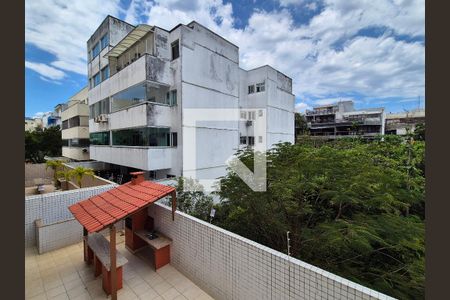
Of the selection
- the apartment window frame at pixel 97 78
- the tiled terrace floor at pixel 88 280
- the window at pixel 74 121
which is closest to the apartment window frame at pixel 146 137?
the apartment window frame at pixel 97 78

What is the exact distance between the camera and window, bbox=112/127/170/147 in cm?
1209

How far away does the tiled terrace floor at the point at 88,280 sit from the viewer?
441 cm

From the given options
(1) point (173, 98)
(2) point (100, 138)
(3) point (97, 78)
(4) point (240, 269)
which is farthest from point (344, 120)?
(4) point (240, 269)

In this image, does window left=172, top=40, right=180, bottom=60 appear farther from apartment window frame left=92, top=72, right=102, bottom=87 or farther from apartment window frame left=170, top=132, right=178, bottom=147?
apartment window frame left=92, top=72, right=102, bottom=87

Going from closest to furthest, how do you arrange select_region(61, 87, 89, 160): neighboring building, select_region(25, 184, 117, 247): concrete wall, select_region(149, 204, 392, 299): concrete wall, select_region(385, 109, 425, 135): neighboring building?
select_region(149, 204, 392, 299): concrete wall < select_region(25, 184, 117, 247): concrete wall < select_region(61, 87, 89, 160): neighboring building < select_region(385, 109, 425, 135): neighboring building

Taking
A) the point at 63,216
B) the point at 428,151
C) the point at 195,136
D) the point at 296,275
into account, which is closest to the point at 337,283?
the point at 296,275

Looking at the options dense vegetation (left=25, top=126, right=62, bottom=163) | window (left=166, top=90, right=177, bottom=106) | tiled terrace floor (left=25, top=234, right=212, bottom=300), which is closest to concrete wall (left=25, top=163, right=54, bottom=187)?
dense vegetation (left=25, top=126, right=62, bottom=163)

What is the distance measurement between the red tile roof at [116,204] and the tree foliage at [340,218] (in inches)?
90.5

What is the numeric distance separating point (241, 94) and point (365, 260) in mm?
18151

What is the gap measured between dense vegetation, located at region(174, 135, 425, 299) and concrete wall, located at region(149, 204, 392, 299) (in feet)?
4.57

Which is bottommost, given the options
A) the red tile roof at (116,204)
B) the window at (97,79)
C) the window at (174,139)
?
the red tile roof at (116,204)

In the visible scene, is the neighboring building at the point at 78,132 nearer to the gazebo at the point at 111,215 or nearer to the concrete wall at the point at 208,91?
the concrete wall at the point at 208,91

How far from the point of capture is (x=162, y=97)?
1306 centimetres

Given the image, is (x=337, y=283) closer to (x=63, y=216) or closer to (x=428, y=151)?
(x=428, y=151)
